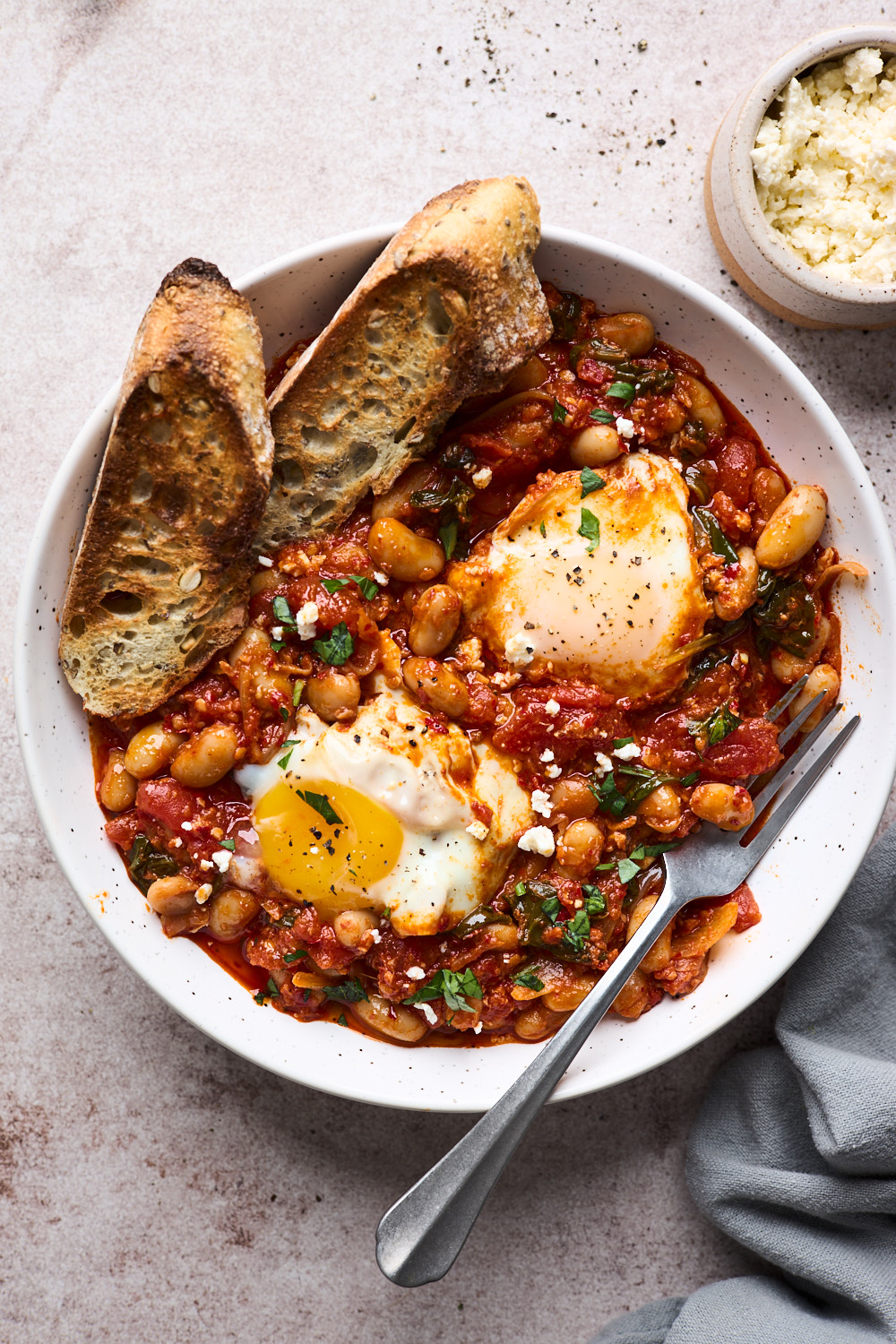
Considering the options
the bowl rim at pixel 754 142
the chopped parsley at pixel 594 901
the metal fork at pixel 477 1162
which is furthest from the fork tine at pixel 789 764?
the bowl rim at pixel 754 142

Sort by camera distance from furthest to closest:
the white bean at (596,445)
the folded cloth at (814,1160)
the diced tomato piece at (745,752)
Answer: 1. the folded cloth at (814,1160)
2. the diced tomato piece at (745,752)
3. the white bean at (596,445)

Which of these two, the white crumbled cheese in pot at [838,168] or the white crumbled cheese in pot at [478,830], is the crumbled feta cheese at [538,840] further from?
the white crumbled cheese in pot at [838,168]

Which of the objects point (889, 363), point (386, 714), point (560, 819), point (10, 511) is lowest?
point (560, 819)

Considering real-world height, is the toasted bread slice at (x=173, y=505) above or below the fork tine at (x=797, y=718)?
above

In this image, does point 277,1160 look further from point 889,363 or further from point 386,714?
point 889,363

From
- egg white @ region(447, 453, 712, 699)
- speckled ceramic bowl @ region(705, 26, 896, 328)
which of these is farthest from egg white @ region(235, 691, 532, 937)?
speckled ceramic bowl @ region(705, 26, 896, 328)

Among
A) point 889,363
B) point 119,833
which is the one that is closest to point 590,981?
point 119,833

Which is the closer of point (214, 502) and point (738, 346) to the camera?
point (214, 502)
